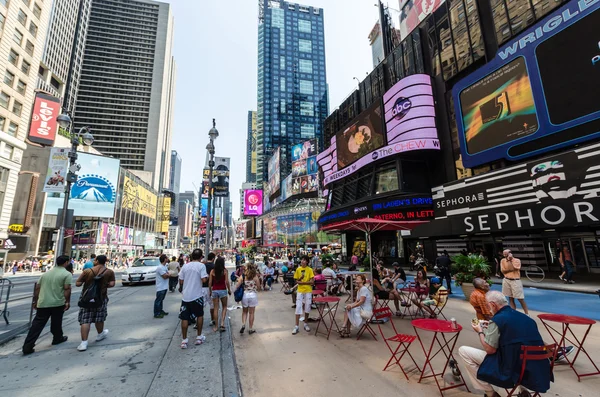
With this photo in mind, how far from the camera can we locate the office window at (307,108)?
130 meters

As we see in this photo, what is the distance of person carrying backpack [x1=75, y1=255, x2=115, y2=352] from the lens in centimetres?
561

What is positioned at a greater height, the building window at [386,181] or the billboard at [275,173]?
the billboard at [275,173]

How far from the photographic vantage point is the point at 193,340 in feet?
19.4

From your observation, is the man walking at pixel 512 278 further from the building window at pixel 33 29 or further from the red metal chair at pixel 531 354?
the building window at pixel 33 29

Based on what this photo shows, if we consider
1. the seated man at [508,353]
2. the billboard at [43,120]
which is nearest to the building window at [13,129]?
the billboard at [43,120]

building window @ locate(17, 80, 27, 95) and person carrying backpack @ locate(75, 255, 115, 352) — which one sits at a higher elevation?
building window @ locate(17, 80, 27, 95)

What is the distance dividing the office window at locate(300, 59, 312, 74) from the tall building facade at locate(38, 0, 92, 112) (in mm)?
91394

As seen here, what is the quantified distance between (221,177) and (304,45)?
143465mm

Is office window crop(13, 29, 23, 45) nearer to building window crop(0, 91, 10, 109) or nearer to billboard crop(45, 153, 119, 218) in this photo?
building window crop(0, 91, 10, 109)

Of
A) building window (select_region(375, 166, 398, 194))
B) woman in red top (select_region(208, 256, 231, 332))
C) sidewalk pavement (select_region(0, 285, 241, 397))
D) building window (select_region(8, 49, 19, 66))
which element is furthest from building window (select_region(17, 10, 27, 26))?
woman in red top (select_region(208, 256, 231, 332))

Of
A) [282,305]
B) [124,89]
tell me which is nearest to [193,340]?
[282,305]

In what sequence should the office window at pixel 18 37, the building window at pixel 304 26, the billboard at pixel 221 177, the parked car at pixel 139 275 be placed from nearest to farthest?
the parked car at pixel 139 275, the billboard at pixel 221 177, the office window at pixel 18 37, the building window at pixel 304 26

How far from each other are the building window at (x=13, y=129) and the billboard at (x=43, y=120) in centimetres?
113

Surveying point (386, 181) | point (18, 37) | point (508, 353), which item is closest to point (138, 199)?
point (18, 37)
